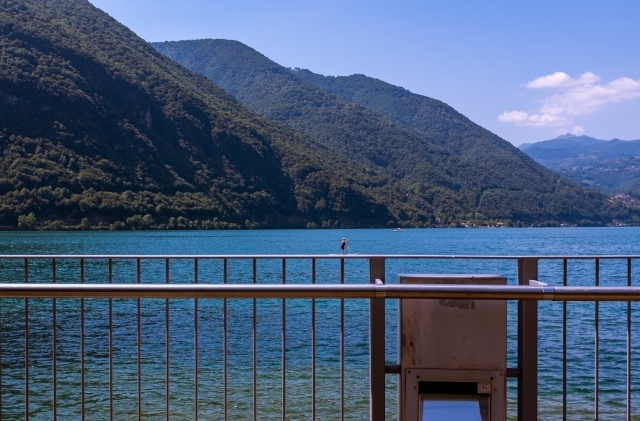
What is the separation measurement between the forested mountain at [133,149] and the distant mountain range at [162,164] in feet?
0.85

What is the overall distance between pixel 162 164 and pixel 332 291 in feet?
408

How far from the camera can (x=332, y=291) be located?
2938mm

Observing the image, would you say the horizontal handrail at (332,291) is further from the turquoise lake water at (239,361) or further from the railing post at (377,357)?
the turquoise lake water at (239,361)

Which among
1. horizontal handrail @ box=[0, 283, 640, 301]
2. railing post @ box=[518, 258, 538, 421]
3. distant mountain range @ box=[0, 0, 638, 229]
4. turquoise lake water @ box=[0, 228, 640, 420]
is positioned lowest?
turquoise lake water @ box=[0, 228, 640, 420]

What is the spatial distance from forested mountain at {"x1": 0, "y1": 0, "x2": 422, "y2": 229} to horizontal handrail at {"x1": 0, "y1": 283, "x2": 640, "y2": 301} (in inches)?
3711

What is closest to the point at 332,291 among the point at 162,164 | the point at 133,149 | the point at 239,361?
the point at 239,361

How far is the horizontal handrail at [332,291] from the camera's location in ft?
9.41

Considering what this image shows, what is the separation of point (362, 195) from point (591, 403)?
5361 inches

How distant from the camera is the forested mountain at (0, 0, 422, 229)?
10025 cm

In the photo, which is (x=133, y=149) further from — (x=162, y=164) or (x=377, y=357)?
(x=377, y=357)

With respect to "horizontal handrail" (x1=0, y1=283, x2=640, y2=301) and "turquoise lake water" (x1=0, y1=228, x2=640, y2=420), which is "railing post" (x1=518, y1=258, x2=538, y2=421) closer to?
"horizontal handrail" (x1=0, y1=283, x2=640, y2=301)

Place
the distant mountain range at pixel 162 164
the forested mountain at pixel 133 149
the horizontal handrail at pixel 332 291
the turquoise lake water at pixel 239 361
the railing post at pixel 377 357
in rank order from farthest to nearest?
1. the distant mountain range at pixel 162 164
2. the forested mountain at pixel 133 149
3. the turquoise lake water at pixel 239 361
4. the railing post at pixel 377 357
5. the horizontal handrail at pixel 332 291

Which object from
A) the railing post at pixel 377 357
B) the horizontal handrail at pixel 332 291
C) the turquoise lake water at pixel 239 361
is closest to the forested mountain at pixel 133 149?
the turquoise lake water at pixel 239 361

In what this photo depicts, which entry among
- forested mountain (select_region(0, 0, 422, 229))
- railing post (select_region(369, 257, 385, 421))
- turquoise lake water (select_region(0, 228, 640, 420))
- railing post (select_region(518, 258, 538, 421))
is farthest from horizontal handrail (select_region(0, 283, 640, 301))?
forested mountain (select_region(0, 0, 422, 229))
